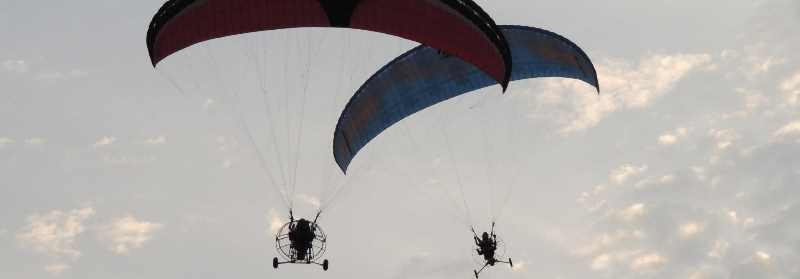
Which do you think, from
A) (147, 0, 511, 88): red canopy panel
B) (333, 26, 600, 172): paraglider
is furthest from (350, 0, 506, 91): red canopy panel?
(333, 26, 600, 172): paraglider

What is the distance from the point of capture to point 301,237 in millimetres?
23125

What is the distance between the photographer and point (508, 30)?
26.0 m

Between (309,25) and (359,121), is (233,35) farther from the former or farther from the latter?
(359,121)

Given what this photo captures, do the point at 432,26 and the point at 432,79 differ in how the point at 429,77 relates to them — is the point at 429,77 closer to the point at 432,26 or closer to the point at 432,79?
the point at 432,79

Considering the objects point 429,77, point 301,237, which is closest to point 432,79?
point 429,77

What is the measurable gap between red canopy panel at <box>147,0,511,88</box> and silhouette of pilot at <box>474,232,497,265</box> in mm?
8444

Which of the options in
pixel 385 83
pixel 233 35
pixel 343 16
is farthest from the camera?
pixel 385 83

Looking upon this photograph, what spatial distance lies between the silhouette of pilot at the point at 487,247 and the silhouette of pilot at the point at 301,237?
6.11 m

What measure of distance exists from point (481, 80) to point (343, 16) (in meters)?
9.11

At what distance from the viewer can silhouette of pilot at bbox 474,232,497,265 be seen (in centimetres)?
2661

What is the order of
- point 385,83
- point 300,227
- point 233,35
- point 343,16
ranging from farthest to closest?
point 385,83
point 300,227
point 233,35
point 343,16

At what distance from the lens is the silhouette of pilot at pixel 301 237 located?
2314 centimetres

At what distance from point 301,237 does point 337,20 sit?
7214 millimetres

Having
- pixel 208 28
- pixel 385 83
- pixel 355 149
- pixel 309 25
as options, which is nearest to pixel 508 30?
pixel 385 83
